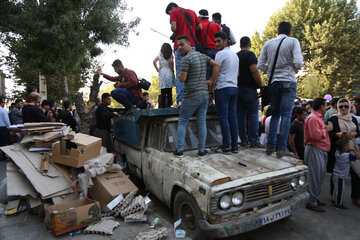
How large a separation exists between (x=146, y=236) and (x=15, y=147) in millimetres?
2967

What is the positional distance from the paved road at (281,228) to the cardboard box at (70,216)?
13cm

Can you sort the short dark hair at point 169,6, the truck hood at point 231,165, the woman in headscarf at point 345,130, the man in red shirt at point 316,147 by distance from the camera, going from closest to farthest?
the truck hood at point 231,165, the man in red shirt at point 316,147, the woman in headscarf at point 345,130, the short dark hair at point 169,6

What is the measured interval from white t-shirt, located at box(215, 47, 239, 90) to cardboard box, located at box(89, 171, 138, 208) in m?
2.27

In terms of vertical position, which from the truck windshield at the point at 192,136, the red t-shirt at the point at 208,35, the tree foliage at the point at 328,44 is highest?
the tree foliage at the point at 328,44

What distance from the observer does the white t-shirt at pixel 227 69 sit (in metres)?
3.83

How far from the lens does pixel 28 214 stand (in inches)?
137

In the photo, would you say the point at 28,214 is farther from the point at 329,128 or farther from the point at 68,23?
the point at 68,23

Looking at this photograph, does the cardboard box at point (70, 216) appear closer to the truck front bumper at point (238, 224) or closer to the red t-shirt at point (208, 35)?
the truck front bumper at point (238, 224)

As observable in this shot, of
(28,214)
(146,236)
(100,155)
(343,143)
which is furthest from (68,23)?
(343,143)

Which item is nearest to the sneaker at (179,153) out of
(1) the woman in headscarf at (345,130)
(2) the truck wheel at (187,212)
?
(2) the truck wheel at (187,212)

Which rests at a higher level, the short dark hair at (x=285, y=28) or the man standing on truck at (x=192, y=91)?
the short dark hair at (x=285, y=28)

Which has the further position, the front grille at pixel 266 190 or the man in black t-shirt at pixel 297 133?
the man in black t-shirt at pixel 297 133

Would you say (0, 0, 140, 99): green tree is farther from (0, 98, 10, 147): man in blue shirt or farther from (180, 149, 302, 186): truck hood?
(180, 149, 302, 186): truck hood

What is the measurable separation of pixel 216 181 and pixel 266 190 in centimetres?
73
